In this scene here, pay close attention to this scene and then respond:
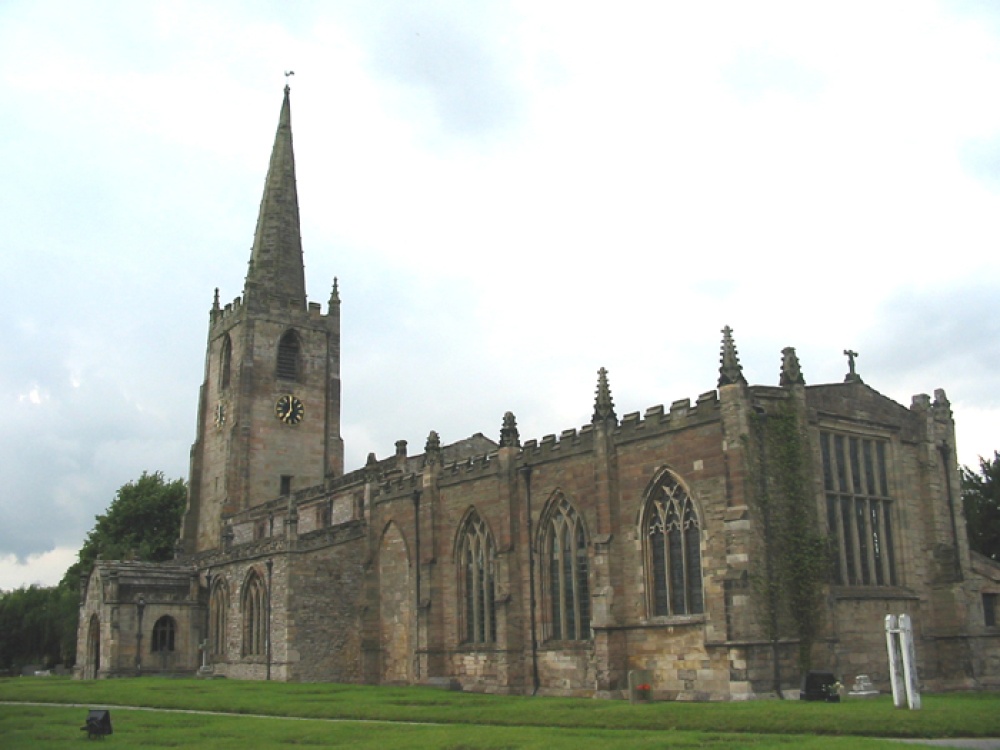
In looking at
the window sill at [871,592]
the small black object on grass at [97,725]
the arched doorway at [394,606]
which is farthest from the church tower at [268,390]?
the small black object on grass at [97,725]

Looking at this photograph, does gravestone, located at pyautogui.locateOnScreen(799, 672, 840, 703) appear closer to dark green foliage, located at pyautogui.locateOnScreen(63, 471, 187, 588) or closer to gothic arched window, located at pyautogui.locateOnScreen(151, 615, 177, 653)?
gothic arched window, located at pyautogui.locateOnScreen(151, 615, 177, 653)

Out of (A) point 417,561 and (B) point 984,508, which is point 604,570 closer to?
(A) point 417,561

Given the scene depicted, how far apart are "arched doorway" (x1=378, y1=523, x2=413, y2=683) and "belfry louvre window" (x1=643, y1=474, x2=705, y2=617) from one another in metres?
15.2

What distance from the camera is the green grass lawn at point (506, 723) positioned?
19.6m

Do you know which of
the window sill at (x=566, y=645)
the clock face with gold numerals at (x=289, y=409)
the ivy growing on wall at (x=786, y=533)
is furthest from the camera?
the clock face with gold numerals at (x=289, y=409)

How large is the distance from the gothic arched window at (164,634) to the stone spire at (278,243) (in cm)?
2364

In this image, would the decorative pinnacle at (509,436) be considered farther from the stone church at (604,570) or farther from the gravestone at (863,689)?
the gravestone at (863,689)

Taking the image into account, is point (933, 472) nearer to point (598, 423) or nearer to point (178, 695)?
point (598, 423)

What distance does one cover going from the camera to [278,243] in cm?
7444

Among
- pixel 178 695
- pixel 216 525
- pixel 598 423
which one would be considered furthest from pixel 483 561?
pixel 216 525

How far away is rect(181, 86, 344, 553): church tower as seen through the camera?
2712 inches

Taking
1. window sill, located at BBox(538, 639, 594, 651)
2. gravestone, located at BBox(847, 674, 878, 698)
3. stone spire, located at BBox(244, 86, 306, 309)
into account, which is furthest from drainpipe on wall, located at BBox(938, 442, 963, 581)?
stone spire, located at BBox(244, 86, 306, 309)

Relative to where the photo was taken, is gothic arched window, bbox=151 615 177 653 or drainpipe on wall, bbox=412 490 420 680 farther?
gothic arched window, bbox=151 615 177 653

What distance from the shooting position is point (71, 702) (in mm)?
34281
